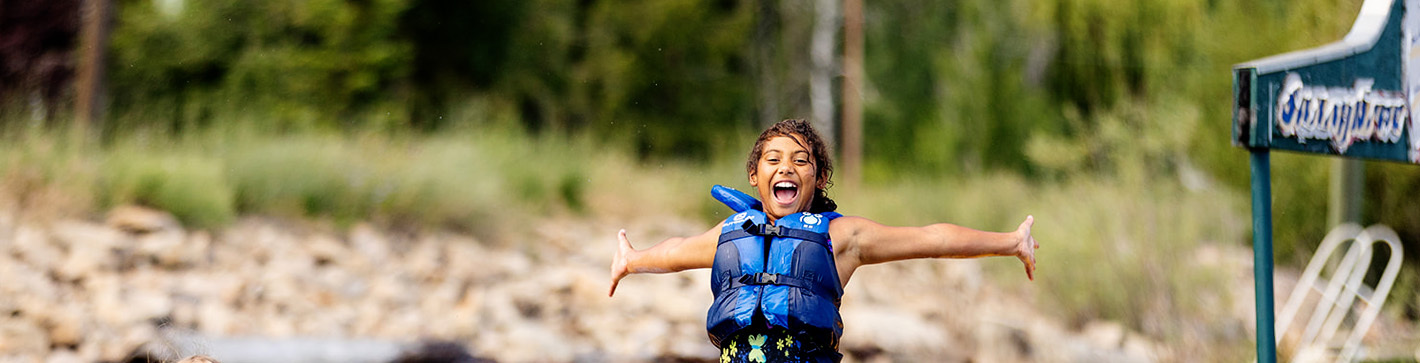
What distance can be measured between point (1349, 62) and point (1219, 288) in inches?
167

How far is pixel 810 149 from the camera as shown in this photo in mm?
2281

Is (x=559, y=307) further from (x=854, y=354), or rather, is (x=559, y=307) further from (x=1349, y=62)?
(x=1349, y=62)

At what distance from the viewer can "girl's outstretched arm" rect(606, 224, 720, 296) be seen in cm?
235

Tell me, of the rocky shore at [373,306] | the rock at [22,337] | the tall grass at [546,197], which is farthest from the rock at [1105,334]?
the rock at [22,337]

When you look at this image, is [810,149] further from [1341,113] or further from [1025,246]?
[1341,113]

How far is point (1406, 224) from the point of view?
362 inches

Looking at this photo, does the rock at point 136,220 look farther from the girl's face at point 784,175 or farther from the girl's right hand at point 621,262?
the girl's face at point 784,175

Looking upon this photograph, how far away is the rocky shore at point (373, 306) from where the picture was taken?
19.8 feet

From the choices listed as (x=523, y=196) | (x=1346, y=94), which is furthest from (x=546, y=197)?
(x=1346, y=94)

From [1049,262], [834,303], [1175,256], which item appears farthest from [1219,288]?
[834,303]

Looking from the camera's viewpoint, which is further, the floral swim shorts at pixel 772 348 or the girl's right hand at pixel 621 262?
the girl's right hand at pixel 621 262

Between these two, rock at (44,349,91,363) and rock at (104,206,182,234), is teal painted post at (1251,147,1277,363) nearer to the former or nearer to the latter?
rock at (44,349,91,363)

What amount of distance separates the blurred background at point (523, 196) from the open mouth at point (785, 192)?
212 centimetres

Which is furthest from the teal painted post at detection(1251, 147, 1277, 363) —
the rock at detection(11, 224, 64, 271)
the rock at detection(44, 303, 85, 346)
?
the rock at detection(11, 224, 64, 271)
